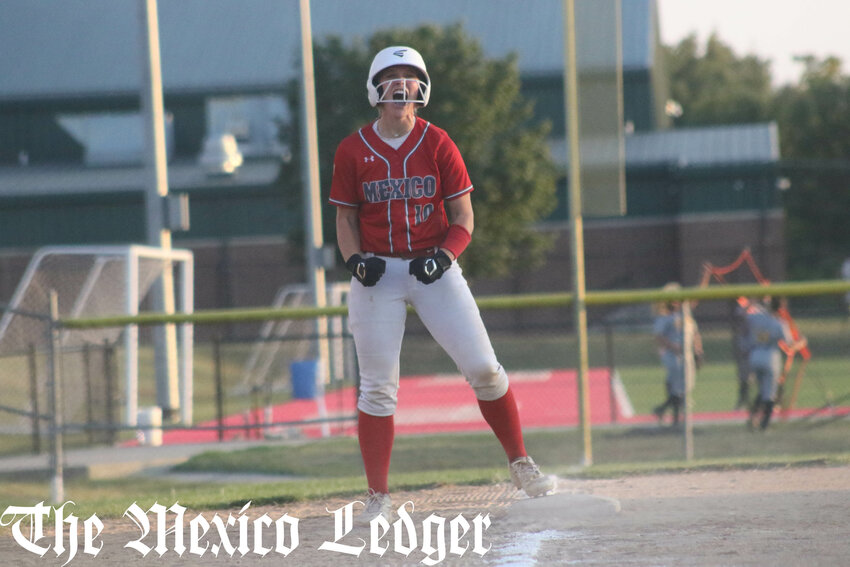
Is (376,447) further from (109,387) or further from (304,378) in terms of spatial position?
(304,378)

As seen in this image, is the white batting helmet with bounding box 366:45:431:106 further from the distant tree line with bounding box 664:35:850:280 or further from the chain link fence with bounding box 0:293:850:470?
the distant tree line with bounding box 664:35:850:280

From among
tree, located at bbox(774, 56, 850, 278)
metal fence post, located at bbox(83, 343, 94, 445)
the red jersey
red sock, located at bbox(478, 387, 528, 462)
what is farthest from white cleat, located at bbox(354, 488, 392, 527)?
tree, located at bbox(774, 56, 850, 278)

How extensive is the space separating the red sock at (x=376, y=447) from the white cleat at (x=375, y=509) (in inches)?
1.2

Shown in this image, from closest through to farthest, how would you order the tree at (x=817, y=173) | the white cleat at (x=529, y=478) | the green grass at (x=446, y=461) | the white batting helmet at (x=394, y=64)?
the white batting helmet at (x=394, y=64) → the white cleat at (x=529, y=478) → the green grass at (x=446, y=461) → the tree at (x=817, y=173)

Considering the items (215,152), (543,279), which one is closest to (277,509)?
(215,152)

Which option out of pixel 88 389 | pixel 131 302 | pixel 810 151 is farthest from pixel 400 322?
pixel 810 151

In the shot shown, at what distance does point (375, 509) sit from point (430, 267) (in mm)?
1037

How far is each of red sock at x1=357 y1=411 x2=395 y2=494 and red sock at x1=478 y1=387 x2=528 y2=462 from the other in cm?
44

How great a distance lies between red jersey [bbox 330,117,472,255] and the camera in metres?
4.75

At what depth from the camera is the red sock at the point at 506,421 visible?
4984 mm

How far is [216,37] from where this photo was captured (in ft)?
93.4

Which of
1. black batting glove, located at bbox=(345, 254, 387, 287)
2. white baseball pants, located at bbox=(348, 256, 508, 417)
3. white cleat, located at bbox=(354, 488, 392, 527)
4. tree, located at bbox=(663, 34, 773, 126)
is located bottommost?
white cleat, located at bbox=(354, 488, 392, 527)

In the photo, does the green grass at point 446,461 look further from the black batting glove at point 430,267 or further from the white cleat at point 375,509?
the black batting glove at point 430,267

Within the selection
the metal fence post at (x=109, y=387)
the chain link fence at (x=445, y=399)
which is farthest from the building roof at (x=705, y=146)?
the metal fence post at (x=109, y=387)
